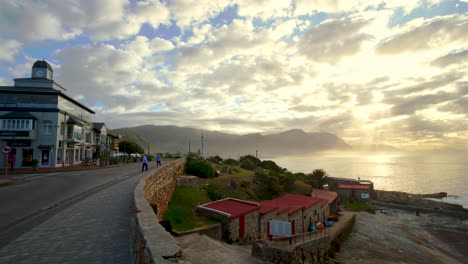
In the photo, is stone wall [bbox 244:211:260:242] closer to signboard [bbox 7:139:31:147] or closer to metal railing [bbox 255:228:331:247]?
metal railing [bbox 255:228:331:247]

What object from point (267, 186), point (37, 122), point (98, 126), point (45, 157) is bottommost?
point (267, 186)

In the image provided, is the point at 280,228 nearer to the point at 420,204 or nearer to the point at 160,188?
the point at 160,188

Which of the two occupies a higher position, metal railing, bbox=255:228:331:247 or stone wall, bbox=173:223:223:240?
stone wall, bbox=173:223:223:240

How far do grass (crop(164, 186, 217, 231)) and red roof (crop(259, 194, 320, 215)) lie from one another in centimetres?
572

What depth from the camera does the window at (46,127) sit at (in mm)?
32375

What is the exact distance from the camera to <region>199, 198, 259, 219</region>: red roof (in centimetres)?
1934

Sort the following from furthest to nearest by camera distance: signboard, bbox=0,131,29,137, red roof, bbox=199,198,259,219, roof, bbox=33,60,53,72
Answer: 1. roof, bbox=33,60,53,72
2. signboard, bbox=0,131,29,137
3. red roof, bbox=199,198,259,219

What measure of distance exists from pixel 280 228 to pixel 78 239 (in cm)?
A: 1589

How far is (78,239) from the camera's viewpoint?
684 cm

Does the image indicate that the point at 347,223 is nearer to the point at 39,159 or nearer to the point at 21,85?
Answer: the point at 39,159

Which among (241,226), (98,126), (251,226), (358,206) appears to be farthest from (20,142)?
(358,206)

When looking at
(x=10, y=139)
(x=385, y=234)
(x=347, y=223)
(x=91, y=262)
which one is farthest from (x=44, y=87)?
(x=385, y=234)

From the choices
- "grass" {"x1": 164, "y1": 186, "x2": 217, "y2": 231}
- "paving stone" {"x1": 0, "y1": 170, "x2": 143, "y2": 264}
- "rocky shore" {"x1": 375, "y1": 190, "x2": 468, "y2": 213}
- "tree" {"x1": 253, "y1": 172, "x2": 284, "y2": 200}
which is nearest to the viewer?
"paving stone" {"x1": 0, "y1": 170, "x2": 143, "y2": 264}

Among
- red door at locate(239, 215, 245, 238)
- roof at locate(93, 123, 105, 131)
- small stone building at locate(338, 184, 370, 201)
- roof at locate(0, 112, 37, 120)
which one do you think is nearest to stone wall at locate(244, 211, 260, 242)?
red door at locate(239, 215, 245, 238)
